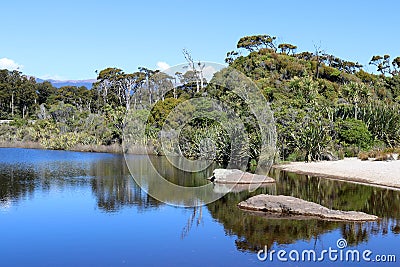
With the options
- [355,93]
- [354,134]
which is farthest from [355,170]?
[355,93]

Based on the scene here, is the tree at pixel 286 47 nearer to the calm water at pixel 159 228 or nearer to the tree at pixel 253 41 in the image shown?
the tree at pixel 253 41

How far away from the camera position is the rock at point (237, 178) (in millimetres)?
22522

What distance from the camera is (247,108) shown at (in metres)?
31.6

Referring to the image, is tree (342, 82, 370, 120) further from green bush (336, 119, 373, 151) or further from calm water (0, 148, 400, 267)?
calm water (0, 148, 400, 267)

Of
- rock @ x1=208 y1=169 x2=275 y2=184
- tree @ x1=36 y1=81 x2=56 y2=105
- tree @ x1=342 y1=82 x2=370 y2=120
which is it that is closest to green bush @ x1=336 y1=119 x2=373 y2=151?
tree @ x1=342 y1=82 x2=370 y2=120

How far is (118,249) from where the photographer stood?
38.2ft

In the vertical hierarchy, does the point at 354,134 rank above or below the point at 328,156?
above

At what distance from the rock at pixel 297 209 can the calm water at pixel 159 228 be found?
56 cm

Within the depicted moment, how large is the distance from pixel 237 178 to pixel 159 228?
9310mm

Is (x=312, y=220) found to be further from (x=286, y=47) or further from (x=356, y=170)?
(x=286, y=47)

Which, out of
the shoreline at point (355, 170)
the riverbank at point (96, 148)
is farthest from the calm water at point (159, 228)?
the riverbank at point (96, 148)

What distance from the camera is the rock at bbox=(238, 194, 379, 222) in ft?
47.8

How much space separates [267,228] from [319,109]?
71.3ft

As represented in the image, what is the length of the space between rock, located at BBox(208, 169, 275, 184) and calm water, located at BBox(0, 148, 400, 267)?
105 cm
